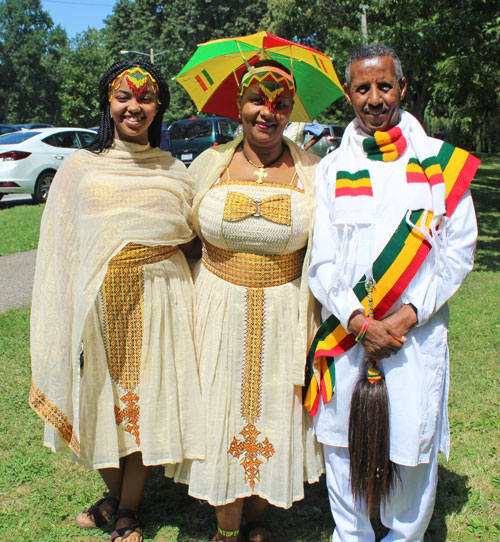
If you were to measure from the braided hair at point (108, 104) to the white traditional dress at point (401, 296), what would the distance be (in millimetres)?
880

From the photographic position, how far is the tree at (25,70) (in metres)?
55.5

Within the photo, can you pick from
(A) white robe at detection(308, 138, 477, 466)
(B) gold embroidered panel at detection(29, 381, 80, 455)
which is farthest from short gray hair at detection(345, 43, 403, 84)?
(B) gold embroidered panel at detection(29, 381, 80, 455)

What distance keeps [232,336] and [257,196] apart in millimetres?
657

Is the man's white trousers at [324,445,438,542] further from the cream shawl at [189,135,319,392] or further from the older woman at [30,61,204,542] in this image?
the older woman at [30,61,204,542]

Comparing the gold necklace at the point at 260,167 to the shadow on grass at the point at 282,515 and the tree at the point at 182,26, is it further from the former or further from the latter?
the tree at the point at 182,26

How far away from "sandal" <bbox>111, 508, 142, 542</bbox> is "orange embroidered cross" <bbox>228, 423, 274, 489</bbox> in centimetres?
65

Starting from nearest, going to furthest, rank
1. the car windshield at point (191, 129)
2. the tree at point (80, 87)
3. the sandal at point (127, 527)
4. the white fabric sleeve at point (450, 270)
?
the white fabric sleeve at point (450, 270)
the sandal at point (127, 527)
the car windshield at point (191, 129)
the tree at point (80, 87)

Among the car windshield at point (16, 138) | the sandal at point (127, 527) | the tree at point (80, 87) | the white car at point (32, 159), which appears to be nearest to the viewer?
the sandal at point (127, 527)

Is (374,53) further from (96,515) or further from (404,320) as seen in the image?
(96,515)

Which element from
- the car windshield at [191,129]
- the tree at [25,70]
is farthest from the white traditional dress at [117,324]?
the tree at [25,70]

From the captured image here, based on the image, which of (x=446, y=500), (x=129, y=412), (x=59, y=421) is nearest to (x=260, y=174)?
(x=129, y=412)

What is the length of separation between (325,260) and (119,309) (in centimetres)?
99

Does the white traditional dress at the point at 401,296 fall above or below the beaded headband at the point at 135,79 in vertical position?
below

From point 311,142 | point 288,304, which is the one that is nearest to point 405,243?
point 288,304
